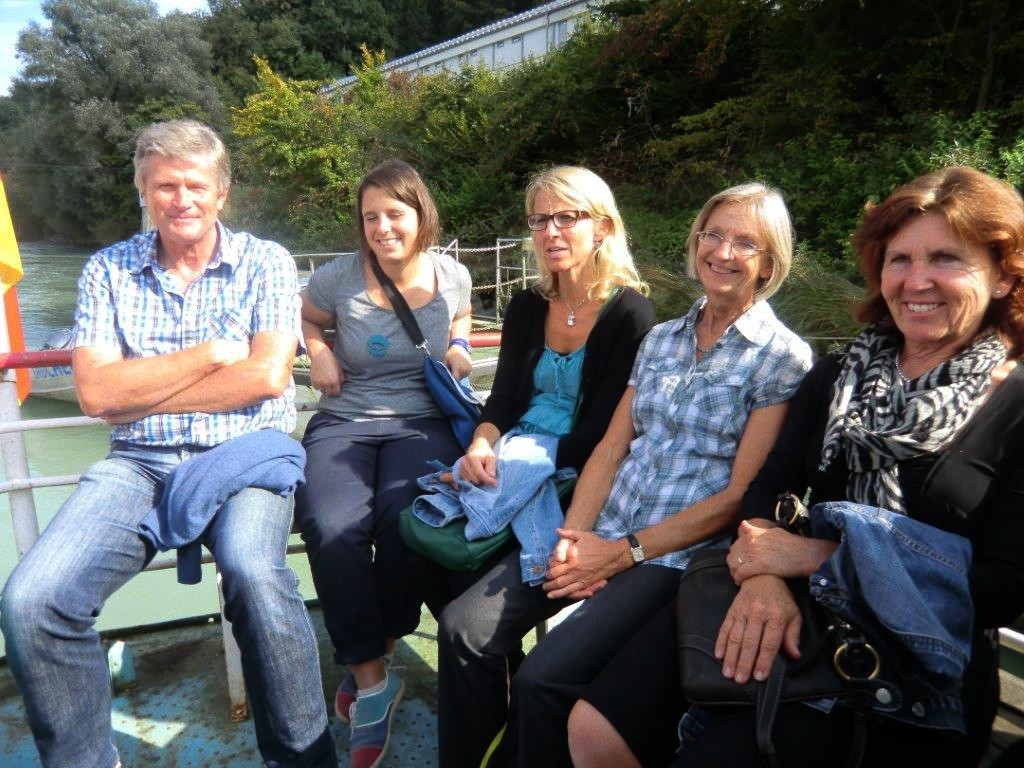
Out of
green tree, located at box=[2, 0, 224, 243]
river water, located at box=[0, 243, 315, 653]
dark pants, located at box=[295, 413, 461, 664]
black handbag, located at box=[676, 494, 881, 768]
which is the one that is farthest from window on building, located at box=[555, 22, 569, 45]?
black handbag, located at box=[676, 494, 881, 768]

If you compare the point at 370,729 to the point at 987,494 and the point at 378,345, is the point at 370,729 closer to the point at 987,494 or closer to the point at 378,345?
the point at 378,345

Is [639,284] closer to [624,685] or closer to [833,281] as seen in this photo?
[624,685]

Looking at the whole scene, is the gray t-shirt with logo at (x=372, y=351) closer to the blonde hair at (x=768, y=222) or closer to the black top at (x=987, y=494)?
the blonde hair at (x=768, y=222)

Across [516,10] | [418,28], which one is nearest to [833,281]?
[516,10]

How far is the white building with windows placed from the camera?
26841 mm

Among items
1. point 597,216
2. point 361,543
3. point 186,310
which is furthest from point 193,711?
point 597,216

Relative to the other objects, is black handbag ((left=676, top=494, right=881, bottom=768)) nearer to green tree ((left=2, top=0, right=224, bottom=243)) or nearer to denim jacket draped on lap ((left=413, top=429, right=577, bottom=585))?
denim jacket draped on lap ((left=413, top=429, right=577, bottom=585))

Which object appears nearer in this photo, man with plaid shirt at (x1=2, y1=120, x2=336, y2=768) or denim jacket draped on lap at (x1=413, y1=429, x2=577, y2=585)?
man with plaid shirt at (x1=2, y1=120, x2=336, y2=768)

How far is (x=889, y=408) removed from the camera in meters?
1.44

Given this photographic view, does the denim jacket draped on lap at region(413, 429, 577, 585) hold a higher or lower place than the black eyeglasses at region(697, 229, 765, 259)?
lower

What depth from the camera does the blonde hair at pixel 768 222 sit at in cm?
177

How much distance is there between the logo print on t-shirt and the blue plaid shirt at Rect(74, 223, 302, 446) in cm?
25

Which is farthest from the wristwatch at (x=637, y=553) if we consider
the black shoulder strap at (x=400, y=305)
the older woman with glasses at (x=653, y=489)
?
the black shoulder strap at (x=400, y=305)

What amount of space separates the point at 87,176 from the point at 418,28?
20.6 metres
